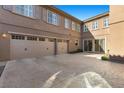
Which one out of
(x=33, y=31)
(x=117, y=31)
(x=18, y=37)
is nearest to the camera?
(x=117, y=31)

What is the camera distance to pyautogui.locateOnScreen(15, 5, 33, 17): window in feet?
29.7

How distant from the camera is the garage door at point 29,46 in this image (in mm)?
8729

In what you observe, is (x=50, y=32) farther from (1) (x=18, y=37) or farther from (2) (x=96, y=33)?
(2) (x=96, y=33)

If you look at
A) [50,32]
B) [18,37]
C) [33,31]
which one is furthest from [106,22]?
[18,37]

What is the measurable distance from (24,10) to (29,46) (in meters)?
3.36

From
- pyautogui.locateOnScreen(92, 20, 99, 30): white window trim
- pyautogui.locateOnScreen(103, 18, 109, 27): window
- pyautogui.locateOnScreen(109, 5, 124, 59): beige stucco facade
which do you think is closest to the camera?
pyautogui.locateOnScreen(109, 5, 124, 59): beige stucco facade

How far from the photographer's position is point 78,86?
11.8 feet

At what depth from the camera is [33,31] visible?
10.4 metres

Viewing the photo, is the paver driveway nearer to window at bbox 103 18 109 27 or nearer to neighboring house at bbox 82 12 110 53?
neighboring house at bbox 82 12 110 53

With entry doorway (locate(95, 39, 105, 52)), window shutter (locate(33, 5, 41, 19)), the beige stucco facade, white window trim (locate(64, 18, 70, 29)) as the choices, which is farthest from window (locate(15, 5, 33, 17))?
entry doorway (locate(95, 39, 105, 52))

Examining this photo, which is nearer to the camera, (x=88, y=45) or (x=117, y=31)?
(x=117, y=31)

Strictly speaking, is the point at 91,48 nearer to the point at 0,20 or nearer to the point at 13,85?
Answer: the point at 0,20

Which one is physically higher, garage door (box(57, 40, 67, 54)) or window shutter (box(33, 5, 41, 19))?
window shutter (box(33, 5, 41, 19))

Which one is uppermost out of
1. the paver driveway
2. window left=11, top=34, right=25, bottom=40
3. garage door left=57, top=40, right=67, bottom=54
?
window left=11, top=34, right=25, bottom=40
